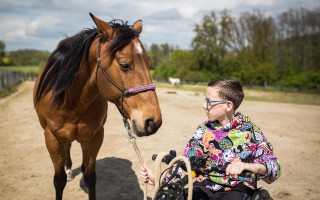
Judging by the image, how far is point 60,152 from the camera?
3.01 meters

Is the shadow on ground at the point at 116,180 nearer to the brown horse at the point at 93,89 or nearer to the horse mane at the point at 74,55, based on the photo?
the brown horse at the point at 93,89

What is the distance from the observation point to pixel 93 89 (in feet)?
8.39

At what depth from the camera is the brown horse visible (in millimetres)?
2006

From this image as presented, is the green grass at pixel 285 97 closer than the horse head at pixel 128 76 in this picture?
No

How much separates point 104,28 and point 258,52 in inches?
1603

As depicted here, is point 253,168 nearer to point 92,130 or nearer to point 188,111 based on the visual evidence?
point 92,130

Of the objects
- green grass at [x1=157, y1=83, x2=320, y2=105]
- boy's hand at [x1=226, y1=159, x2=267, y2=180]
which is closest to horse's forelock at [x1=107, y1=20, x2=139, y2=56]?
boy's hand at [x1=226, y1=159, x2=267, y2=180]

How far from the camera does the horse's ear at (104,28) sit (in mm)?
2178

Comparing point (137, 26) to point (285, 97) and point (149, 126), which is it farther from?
point (285, 97)

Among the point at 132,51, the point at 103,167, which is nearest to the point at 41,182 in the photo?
the point at 103,167

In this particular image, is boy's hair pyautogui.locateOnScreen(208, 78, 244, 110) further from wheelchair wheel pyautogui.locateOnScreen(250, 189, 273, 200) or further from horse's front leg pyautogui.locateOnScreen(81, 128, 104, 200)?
horse's front leg pyautogui.locateOnScreen(81, 128, 104, 200)

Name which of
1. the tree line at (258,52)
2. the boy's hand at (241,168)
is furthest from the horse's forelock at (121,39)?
the tree line at (258,52)

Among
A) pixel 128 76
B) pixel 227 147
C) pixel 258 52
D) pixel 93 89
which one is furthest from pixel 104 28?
pixel 258 52

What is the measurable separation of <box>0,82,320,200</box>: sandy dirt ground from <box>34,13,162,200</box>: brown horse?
90cm
